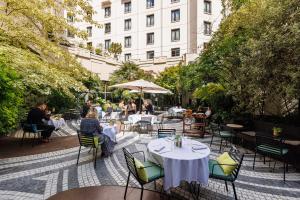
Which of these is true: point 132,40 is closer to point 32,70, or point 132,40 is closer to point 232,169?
point 32,70

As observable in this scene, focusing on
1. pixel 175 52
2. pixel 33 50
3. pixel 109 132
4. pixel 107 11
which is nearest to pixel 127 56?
pixel 175 52

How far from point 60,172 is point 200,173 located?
12.0 ft

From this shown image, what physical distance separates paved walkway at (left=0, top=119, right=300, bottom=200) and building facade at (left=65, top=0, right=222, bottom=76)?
72.7 feet

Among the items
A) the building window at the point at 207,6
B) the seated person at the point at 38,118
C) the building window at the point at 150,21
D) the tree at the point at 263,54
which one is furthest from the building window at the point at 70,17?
the building window at the point at 207,6

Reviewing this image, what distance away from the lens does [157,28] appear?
32906mm

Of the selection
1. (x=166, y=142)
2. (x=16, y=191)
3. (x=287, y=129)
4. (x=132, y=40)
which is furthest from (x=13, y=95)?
Result: (x=132, y=40)

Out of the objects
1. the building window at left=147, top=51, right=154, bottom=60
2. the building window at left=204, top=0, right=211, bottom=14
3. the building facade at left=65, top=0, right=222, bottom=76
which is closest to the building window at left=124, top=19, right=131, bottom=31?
the building facade at left=65, top=0, right=222, bottom=76

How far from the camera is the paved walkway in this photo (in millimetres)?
5090

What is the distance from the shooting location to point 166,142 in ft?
18.7

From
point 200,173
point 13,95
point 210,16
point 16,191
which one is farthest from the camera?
point 210,16

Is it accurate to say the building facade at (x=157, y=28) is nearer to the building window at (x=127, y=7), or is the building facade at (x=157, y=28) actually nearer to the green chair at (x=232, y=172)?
the building window at (x=127, y=7)

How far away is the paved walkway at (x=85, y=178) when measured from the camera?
16.7ft

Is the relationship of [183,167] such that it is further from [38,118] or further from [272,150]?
[38,118]

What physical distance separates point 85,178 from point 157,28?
29.6m
